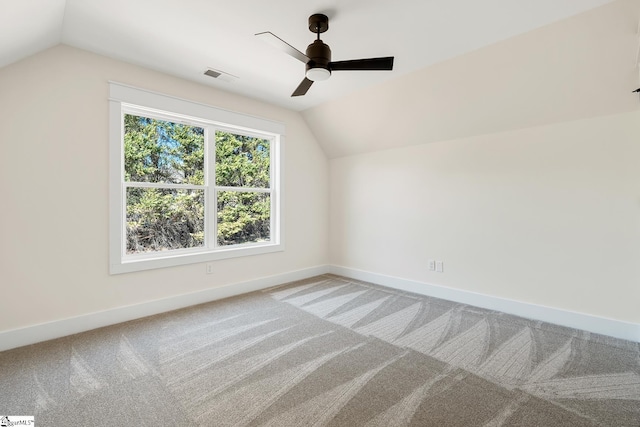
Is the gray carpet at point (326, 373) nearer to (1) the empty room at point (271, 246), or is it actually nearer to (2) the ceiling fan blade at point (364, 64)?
(1) the empty room at point (271, 246)

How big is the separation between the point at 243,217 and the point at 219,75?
72.4 inches

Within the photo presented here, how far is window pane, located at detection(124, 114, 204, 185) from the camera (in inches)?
126

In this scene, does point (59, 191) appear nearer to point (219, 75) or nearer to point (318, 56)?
point (219, 75)

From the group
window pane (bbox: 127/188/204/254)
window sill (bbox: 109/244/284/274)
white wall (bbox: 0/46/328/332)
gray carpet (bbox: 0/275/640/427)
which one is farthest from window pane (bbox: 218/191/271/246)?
gray carpet (bbox: 0/275/640/427)

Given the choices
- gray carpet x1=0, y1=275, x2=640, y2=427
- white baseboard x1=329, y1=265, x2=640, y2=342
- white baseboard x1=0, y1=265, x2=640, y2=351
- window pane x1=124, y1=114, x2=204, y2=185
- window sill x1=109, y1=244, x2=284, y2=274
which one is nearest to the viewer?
gray carpet x1=0, y1=275, x2=640, y2=427

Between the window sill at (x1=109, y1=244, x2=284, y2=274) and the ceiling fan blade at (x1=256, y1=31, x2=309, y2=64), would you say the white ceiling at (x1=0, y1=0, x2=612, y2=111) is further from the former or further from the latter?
the window sill at (x1=109, y1=244, x2=284, y2=274)

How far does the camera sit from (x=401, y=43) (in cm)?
266

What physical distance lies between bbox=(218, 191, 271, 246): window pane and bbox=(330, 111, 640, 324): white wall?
63.4 inches

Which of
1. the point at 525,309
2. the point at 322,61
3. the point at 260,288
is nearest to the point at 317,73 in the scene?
the point at 322,61

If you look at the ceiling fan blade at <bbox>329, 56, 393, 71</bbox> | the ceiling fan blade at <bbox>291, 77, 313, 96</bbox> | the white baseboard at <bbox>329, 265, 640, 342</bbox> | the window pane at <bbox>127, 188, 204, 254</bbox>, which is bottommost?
the white baseboard at <bbox>329, 265, 640, 342</bbox>

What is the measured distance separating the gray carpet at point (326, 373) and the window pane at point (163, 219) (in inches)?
33.2

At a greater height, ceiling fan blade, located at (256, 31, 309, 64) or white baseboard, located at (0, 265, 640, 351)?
ceiling fan blade, located at (256, 31, 309, 64)

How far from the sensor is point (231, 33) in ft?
8.30

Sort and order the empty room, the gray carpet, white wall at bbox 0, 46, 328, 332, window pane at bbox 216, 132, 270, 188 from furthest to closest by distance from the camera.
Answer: window pane at bbox 216, 132, 270, 188 < white wall at bbox 0, 46, 328, 332 < the empty room < the gray carpet
